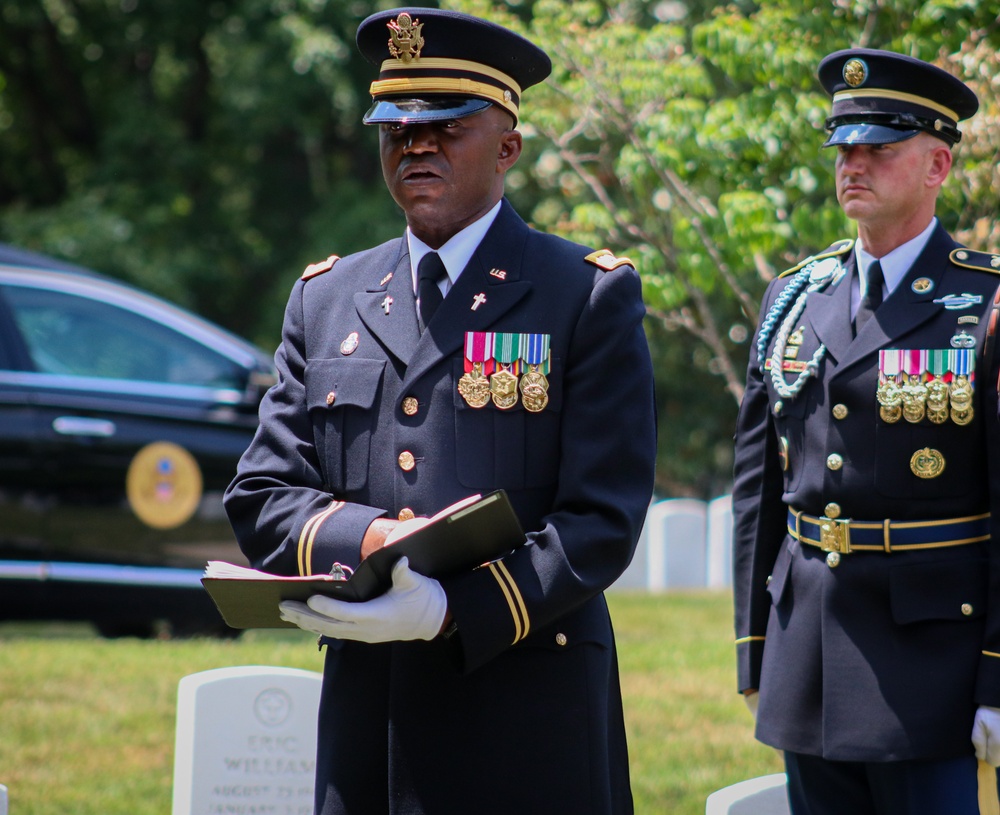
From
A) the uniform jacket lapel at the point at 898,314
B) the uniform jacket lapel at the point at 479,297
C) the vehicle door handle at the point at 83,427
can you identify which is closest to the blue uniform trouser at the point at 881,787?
the uniform jacket lapel at the point at 898,314

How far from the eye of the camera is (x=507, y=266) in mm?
2779

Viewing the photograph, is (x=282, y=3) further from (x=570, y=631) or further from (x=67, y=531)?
(x=570, y=631)

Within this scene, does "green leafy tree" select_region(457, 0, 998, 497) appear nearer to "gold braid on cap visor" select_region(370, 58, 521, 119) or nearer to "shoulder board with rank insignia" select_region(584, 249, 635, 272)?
"shoulder board with rank insignia" select_region(584, 249, 635, 272)

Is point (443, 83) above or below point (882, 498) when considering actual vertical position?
above

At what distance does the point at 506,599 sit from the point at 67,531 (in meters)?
5.20

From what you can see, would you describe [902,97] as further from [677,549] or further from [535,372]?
[677,549]

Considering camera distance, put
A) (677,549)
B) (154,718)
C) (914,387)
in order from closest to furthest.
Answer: (914,387) → (154,718) → (677,549)

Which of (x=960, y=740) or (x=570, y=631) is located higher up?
(x=570, y=631)

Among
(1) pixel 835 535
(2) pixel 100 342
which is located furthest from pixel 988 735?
(2) pixel 100 342

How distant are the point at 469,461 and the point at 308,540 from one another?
32 centimetres

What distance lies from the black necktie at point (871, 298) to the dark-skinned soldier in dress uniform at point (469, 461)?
86 cm

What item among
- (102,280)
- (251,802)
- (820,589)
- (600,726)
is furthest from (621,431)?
(102,280)

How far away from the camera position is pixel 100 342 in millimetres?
7574

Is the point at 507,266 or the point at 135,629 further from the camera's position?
the point at 135,629
